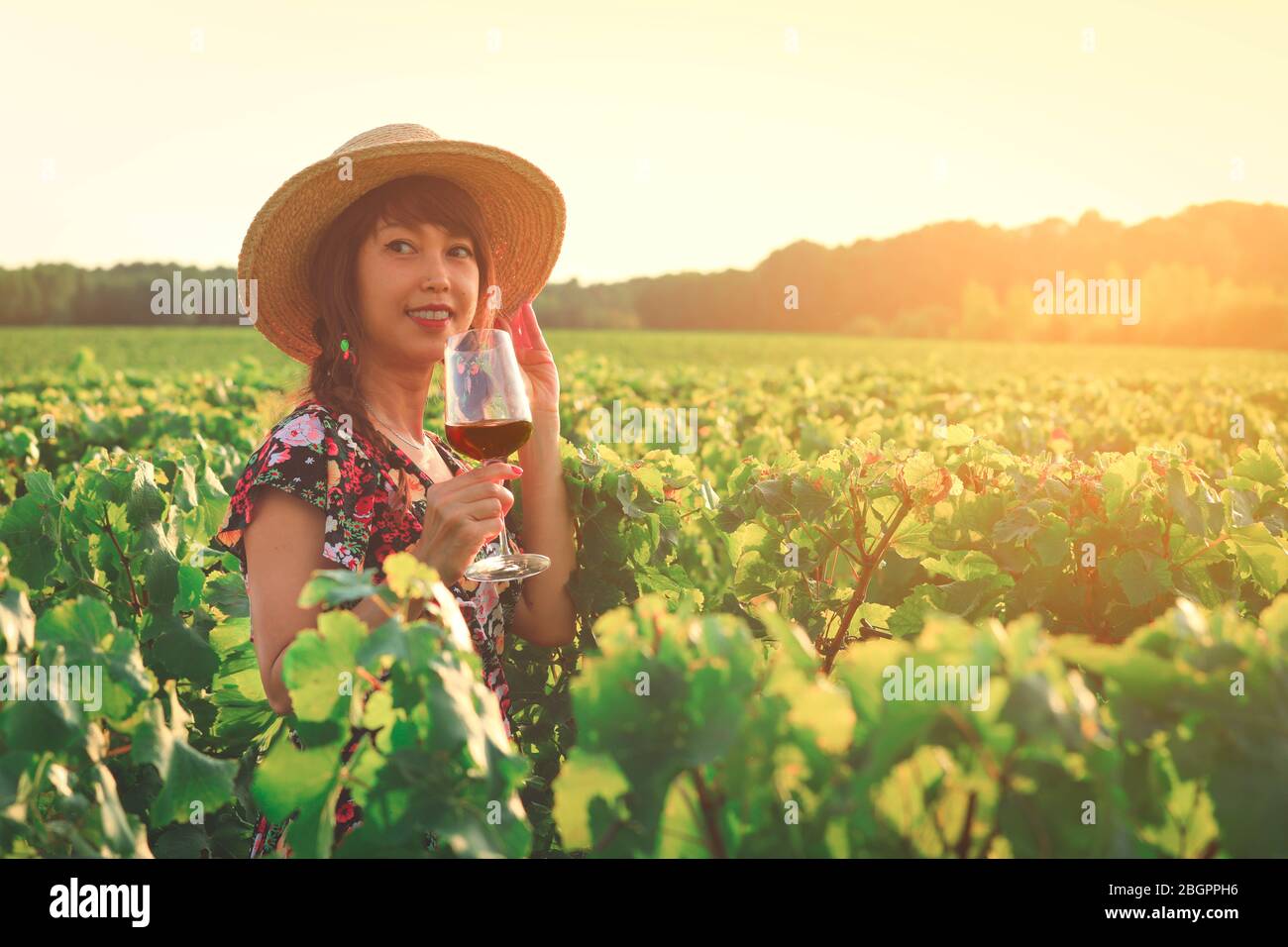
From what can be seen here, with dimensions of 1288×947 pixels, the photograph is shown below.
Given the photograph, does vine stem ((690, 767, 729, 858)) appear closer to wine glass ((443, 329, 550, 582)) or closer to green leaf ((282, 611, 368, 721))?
green leaf ((282, 611, 368, 721))

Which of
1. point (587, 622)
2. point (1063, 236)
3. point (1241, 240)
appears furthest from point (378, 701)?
point (1241, 240)

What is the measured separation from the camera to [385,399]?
2.65 meters

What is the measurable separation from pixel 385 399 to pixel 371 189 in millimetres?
563

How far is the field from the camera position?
1.05 metres

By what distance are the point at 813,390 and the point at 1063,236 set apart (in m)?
110

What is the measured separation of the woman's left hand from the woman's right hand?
0.76 metres

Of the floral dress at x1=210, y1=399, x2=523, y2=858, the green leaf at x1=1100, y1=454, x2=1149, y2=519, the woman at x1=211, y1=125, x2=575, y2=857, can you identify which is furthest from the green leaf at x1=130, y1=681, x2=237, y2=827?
the green leaf at x1=1100, y1=454, x2=1149, y2=519

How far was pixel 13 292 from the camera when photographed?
80.5 metres

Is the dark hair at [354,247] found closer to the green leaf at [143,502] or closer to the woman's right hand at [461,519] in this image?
the woman's right hand at [461,519]

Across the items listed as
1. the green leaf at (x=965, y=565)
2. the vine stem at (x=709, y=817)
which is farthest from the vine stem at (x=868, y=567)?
the vine stem at (x=709, y=817)

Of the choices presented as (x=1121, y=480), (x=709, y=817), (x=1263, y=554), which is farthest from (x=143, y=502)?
(x=1263, y=554)

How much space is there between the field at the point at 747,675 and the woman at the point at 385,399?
24 cm

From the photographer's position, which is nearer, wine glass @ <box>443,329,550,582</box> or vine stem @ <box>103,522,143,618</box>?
wine glass @ <box>443,329,550,582</box>
